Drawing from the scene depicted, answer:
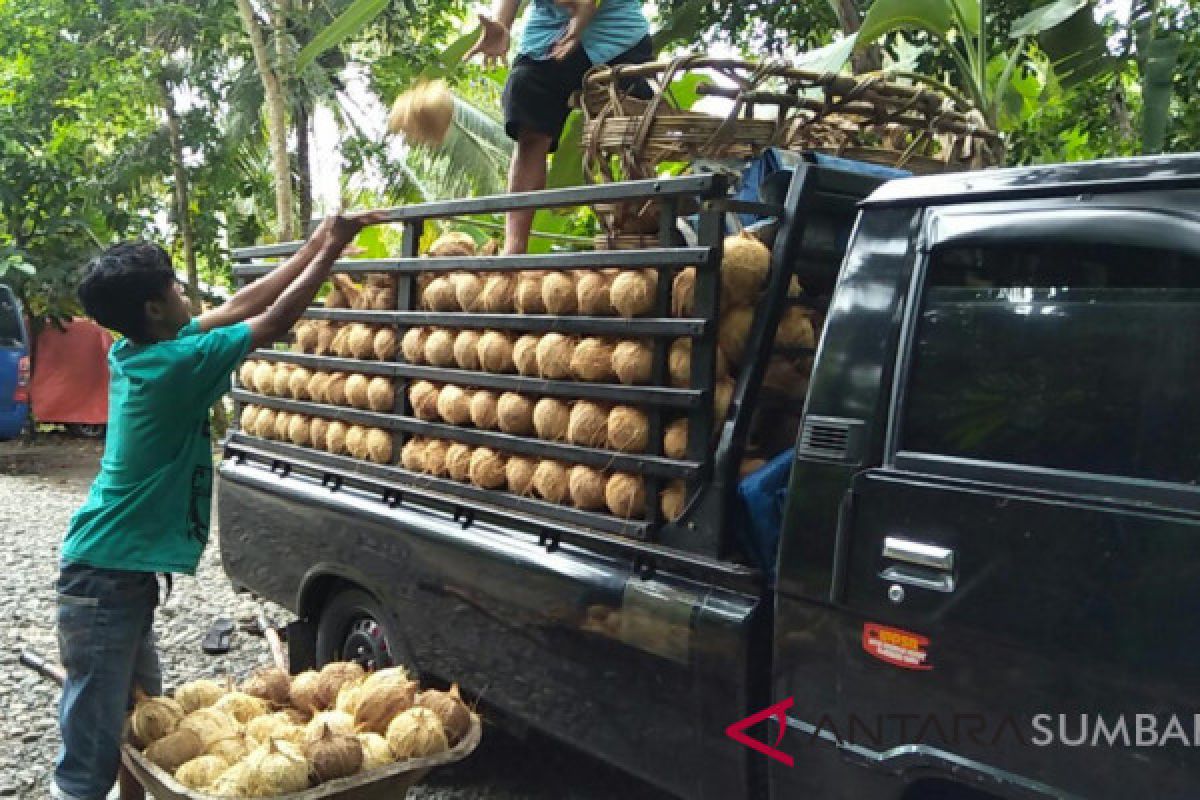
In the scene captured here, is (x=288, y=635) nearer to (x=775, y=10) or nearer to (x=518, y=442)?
(x=518, y=442)

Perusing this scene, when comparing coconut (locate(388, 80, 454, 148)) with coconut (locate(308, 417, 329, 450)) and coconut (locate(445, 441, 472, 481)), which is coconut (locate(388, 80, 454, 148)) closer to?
coconut (locate(308, 417, 329, 450))

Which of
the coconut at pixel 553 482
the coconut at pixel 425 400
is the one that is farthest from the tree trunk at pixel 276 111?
the coconut at pixel 553 482

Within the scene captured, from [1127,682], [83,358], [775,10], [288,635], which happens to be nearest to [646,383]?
[1127,682]

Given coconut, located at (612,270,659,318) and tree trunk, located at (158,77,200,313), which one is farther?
tree trunk, located at (158,77,200,313)

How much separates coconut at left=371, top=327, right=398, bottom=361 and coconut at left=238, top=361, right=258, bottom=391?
3.68 ft

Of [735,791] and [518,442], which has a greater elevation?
[518,442]

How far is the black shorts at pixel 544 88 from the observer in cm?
448

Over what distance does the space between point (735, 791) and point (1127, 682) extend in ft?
3.38

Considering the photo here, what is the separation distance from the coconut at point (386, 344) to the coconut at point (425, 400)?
24 centimetres

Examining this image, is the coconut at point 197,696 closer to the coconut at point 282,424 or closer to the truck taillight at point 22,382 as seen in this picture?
the coconut at point 282,424

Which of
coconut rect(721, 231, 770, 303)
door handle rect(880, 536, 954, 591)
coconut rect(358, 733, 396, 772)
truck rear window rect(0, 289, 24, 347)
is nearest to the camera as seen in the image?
door handle rect(880, 536, 954, 591)

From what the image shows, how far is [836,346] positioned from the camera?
2.41m

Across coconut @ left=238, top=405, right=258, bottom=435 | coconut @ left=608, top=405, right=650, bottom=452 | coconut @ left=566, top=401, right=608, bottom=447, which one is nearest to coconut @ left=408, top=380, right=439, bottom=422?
coconut @ left=566, top=401, right=608, bottom=447

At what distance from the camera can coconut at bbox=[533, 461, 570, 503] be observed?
125 inches
